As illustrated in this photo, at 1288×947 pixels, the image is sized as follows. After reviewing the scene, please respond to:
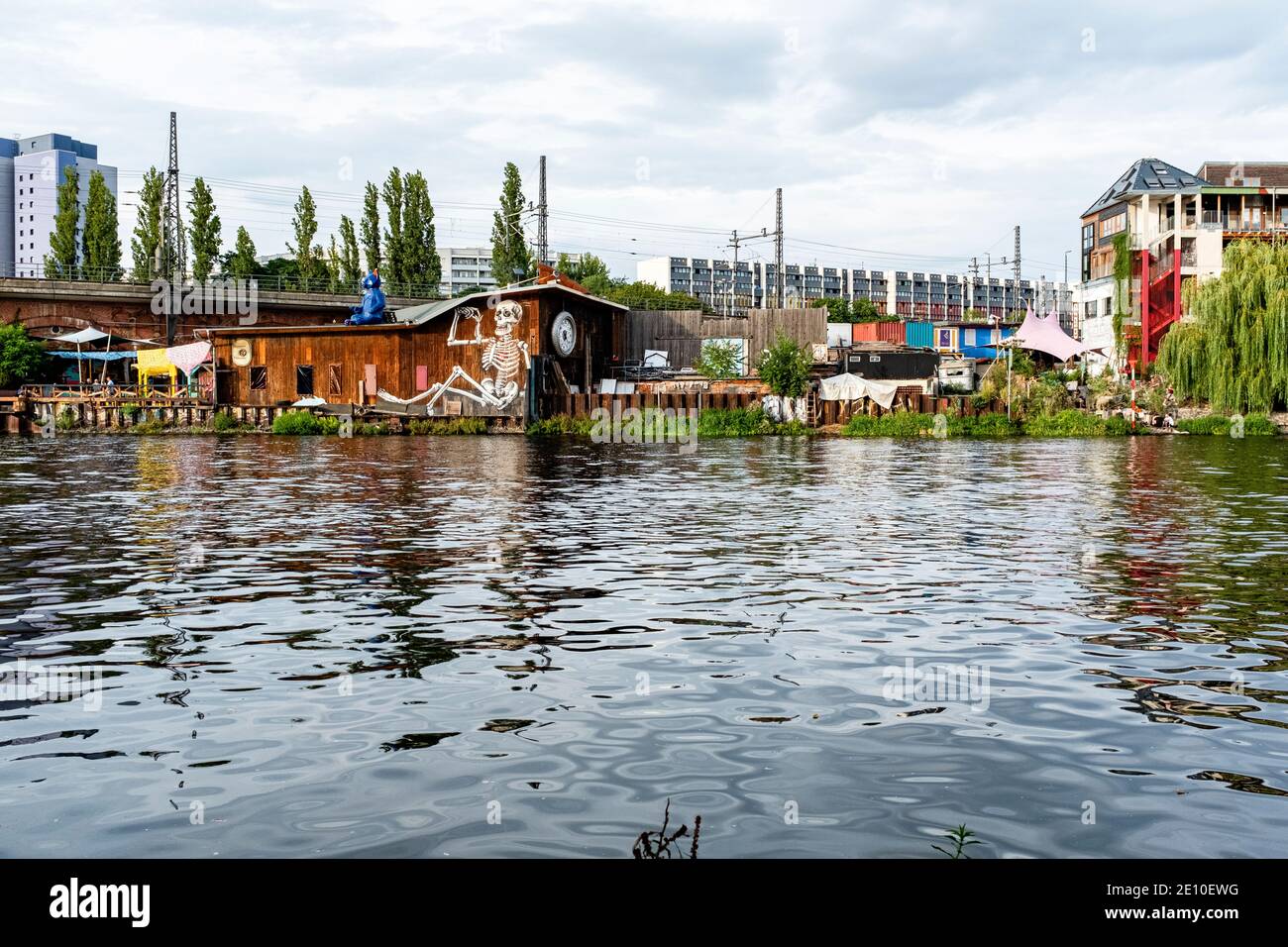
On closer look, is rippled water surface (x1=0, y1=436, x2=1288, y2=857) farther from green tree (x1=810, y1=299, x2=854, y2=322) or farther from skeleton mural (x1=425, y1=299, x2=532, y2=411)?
green tree (x1=810, y1=299, x2=854, y2=322)

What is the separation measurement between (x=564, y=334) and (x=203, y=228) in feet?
107

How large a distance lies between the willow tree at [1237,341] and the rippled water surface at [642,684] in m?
35.2

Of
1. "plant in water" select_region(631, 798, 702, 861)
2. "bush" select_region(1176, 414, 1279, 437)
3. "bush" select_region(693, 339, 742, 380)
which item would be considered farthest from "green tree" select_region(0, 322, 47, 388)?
"plant in water" select_region(631, 798, 702, 861)

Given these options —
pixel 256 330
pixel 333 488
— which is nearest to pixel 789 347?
pixel 256 330

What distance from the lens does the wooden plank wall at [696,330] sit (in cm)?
6250

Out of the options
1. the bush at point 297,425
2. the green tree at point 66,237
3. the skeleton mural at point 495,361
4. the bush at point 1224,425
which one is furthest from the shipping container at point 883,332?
the green tree at point 66,237

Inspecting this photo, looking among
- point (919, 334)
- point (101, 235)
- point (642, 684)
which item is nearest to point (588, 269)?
point (919, 334)

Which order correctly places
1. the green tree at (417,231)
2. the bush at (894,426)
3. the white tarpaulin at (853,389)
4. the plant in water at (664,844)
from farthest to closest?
the green tree at (417,231) < the white tarpaulin at (853,389) < the bush at (894,426) < the plant in water at (664,844)

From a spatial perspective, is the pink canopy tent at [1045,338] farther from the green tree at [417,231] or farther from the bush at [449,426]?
the green tree at [417,231]

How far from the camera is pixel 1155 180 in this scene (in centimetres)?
7669

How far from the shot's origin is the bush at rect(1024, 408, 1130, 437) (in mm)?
52469

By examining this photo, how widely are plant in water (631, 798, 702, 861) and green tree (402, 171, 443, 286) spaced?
76.5m

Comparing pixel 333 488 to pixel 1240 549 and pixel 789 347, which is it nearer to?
pixel 1240 549
